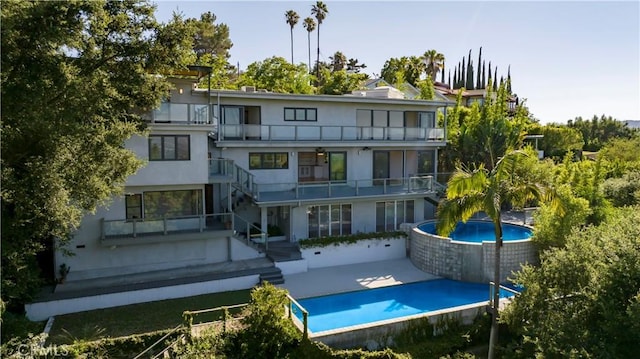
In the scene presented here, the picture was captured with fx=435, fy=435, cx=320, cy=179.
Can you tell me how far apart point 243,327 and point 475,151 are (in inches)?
1011

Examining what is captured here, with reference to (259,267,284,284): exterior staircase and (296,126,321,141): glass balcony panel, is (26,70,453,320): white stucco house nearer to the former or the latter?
(296,126,321,141): glass balcony panel

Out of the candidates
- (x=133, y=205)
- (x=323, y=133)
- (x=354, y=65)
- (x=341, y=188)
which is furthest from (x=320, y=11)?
(x=133, y=205)

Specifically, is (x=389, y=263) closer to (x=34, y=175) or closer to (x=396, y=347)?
(x=396, y=347)

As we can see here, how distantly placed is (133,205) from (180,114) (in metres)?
4.82

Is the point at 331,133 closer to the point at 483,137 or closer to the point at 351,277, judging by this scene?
the point at 351,277

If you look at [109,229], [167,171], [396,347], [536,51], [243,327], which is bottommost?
[396,347]

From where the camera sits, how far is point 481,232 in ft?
84.9

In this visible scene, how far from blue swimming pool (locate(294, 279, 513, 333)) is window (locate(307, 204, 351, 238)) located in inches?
228

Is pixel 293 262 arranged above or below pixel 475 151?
below

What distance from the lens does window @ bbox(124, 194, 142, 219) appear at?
20.3 m

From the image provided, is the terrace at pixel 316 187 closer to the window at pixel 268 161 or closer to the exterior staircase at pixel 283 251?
the window at pixel 268 161

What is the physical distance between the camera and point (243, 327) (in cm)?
1406

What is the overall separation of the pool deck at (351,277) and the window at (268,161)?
6.54m

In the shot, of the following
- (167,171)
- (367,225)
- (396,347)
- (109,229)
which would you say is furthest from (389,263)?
(109,229)
